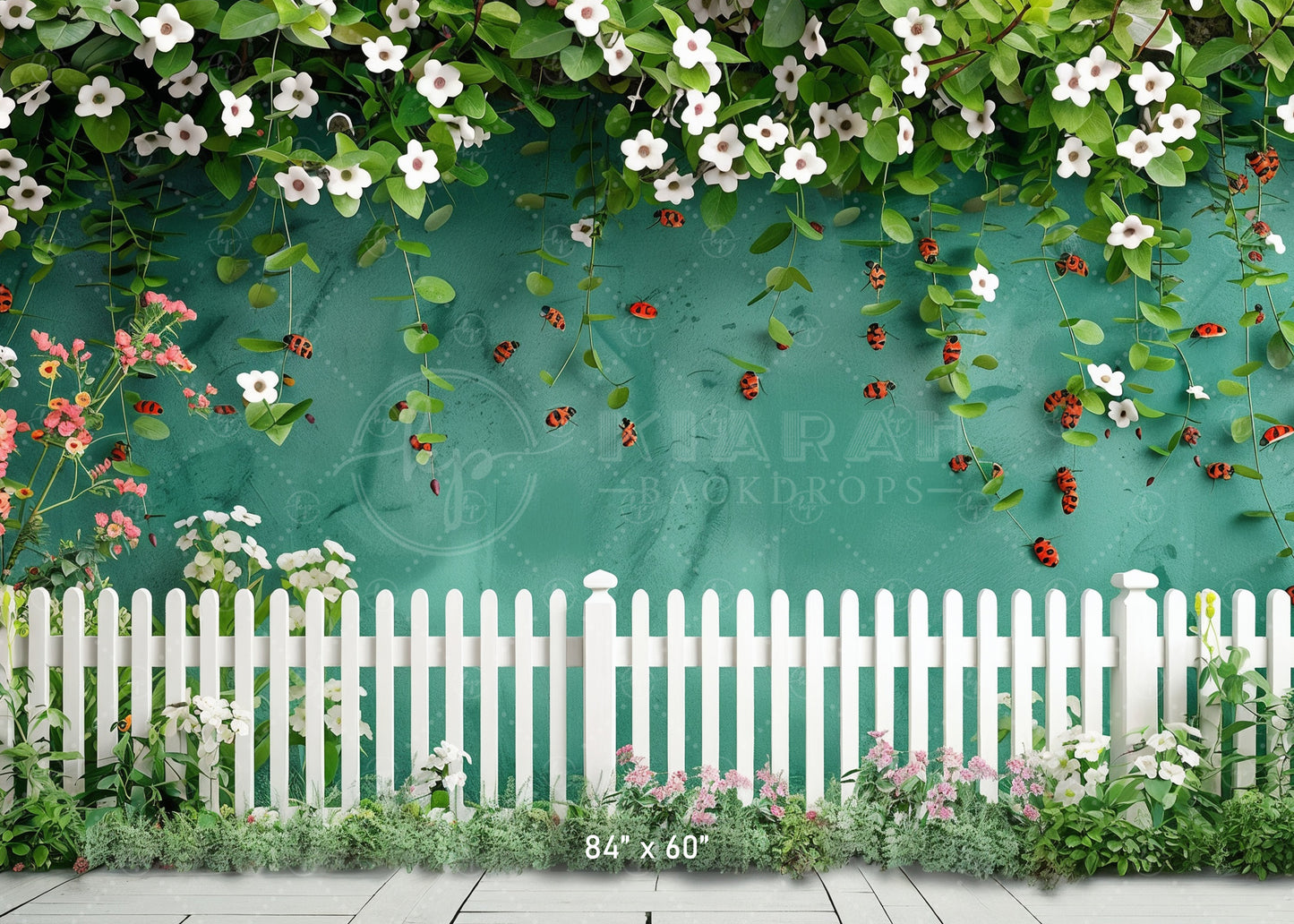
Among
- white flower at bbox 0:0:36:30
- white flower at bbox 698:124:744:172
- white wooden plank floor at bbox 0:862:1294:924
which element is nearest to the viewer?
white wooden plank floor at bbox 0:862:1294:924

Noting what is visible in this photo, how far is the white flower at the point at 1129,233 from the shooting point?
2.61m

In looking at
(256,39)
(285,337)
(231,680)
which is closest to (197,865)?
(231,680)

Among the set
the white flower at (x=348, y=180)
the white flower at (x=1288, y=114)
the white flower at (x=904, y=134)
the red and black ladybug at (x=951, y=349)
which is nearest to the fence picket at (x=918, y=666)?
the red and black ladybug at (x=951, y=349)

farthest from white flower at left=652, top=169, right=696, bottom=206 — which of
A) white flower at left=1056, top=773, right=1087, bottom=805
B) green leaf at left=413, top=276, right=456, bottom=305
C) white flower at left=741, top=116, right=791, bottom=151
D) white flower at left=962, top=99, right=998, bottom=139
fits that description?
white flower at left=1056, top=773, right=1087, bottom=805

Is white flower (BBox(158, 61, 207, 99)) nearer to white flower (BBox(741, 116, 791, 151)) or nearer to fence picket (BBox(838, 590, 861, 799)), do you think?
white flower (BBox(741, 116, 791, 151))

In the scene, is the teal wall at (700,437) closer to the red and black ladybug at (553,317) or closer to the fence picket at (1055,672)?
the red and black ladybug at (553,317)

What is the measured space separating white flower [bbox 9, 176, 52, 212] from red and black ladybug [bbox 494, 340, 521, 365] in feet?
5.37

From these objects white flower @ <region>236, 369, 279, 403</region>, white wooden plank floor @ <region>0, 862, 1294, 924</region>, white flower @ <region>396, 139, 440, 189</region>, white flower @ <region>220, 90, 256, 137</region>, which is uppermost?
white flower @ <region>220, 90, 256, 137</region>

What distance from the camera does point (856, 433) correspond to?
9.52 ft

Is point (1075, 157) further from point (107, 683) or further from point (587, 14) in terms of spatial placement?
point (107, 683)

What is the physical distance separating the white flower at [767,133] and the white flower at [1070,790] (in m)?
2.15

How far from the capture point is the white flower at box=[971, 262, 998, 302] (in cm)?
279

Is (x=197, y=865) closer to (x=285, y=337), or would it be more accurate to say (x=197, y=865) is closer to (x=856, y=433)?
(x=285, y=337)

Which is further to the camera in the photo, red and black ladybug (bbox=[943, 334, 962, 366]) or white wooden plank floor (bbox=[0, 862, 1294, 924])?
red and black ladybug (bbox=[943, 334, 962, 366])
